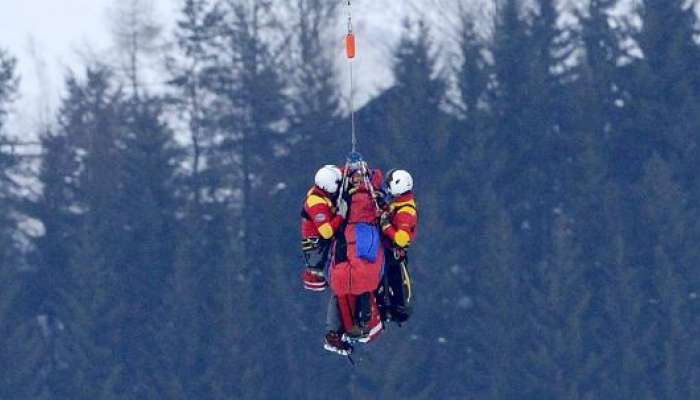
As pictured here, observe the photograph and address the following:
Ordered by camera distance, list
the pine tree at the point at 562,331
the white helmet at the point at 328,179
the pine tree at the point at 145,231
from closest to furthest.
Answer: the white helmet at the point at 328,179, the pine tree at the point at 562,331, the pine tree at the point at 145,231

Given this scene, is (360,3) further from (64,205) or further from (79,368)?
(79,368)

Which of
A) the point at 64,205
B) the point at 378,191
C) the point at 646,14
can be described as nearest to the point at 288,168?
the point at 64,205

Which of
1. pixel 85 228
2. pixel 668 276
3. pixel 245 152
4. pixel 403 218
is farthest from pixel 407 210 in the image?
pixel 245 152

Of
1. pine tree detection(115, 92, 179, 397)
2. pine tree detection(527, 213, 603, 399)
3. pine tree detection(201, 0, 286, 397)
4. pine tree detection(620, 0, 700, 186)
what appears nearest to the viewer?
pine tree detection(527, 213, 603, 399)

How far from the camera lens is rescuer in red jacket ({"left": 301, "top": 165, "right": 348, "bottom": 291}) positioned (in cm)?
2030

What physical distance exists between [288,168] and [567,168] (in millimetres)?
9300

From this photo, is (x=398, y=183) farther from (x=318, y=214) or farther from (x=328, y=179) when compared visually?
(x=318, y=214)

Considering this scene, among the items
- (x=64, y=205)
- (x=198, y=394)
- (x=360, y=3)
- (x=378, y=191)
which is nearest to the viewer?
(x=378, y=191)

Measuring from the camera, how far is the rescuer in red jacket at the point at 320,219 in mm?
20297

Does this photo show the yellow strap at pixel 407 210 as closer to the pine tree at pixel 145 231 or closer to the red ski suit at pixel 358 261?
the red ski suit at pixel 358 261

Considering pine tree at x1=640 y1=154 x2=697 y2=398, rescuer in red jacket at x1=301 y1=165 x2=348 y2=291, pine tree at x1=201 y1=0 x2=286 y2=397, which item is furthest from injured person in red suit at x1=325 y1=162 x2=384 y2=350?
pine tree at x1=201 y1=0 x2=286 y2=397

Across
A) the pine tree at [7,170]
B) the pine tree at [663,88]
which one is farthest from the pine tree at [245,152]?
the pine tree at [663,88]

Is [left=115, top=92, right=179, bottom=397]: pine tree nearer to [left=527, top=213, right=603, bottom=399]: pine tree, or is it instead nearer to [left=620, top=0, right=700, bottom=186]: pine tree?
[left=527, top=213, right=603, bottom=399]: pine tree

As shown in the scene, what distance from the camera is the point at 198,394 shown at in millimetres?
63344
